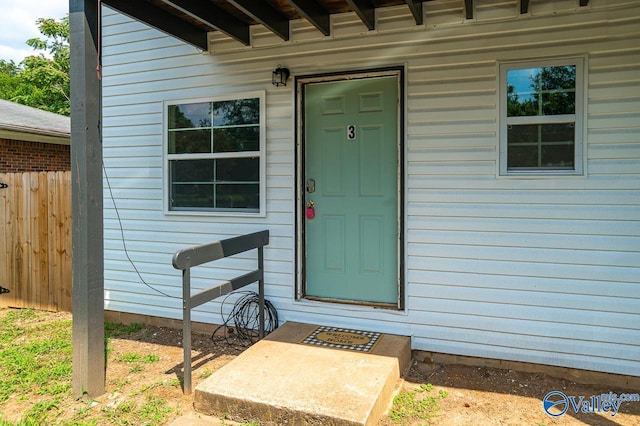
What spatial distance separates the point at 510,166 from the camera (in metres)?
3.31

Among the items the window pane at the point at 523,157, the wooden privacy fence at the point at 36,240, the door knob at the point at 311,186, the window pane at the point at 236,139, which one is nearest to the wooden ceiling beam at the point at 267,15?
the window pane at the point at 236,139

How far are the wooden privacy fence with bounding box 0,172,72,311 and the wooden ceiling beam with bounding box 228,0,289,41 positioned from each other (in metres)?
3.23

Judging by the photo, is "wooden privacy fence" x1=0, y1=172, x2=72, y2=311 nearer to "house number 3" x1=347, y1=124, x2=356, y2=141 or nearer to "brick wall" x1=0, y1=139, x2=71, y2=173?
"brick wall" x1=0, y1=139, x2=71, y2=173

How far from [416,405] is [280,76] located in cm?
289

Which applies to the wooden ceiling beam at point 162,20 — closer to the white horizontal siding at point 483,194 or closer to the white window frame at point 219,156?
the white horizontal siding at point 483,194

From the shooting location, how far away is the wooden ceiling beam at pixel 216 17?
10.7ft

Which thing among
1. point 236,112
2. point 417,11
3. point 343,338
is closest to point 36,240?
point 236,112

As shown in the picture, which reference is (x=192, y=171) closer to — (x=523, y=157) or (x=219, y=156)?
Result: (x=219, y=156)

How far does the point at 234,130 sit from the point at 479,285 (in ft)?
8.73

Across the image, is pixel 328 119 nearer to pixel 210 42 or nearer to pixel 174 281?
pixel 210 42

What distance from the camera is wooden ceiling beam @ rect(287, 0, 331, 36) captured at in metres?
3.21

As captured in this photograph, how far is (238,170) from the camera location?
13.8 feet

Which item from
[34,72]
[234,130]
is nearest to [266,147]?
[234,130]

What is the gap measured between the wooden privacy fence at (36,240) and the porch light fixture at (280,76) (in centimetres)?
301
